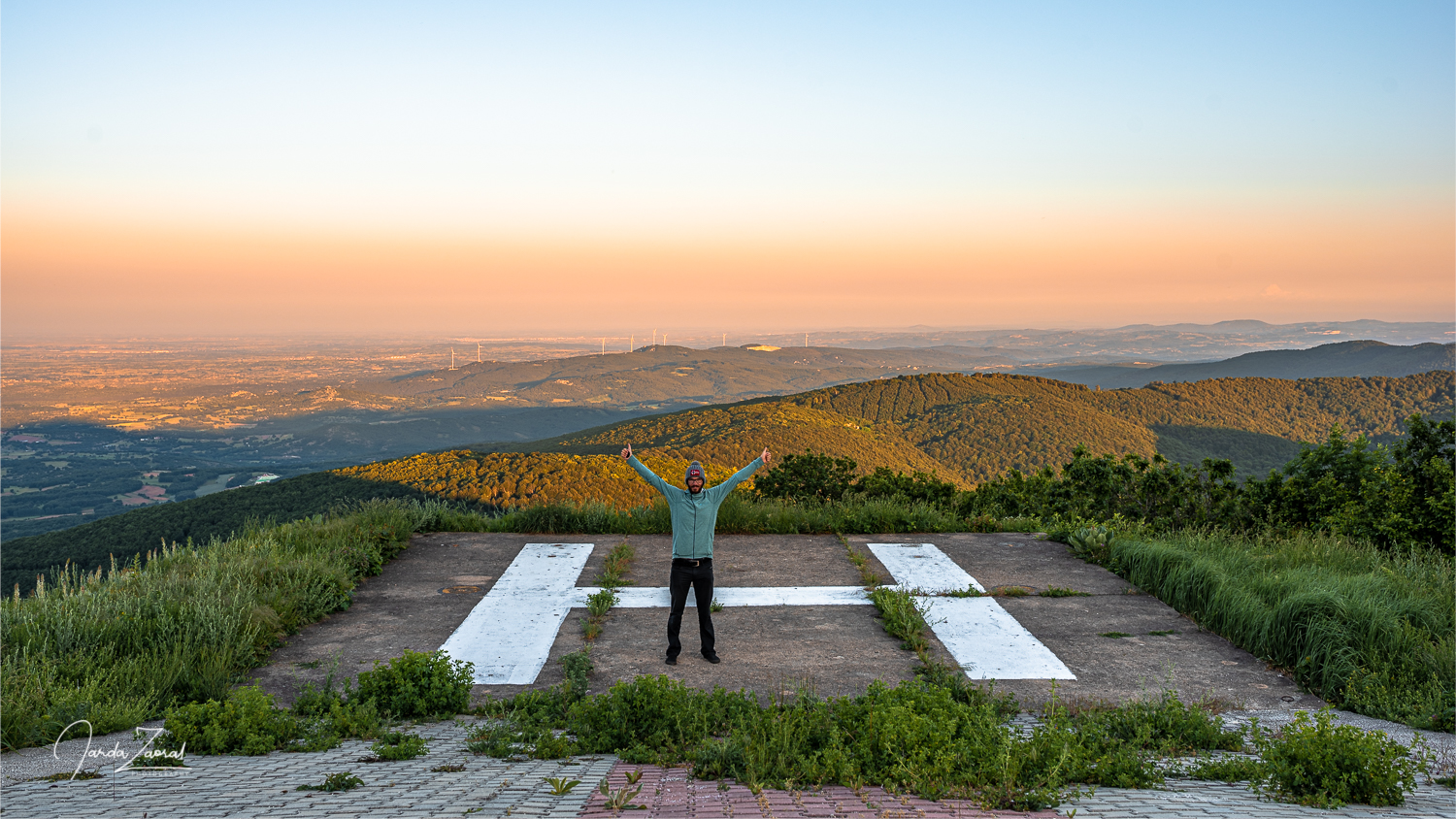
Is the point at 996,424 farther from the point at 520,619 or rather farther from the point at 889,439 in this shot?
the point at 520,619

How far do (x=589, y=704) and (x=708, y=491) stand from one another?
1.93m

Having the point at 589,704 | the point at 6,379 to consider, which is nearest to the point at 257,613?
the point at 589,704

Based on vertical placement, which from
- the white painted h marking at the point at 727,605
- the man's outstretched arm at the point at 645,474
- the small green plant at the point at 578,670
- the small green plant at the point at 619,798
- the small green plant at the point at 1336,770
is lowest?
the white painted h marking at the point at 727,605

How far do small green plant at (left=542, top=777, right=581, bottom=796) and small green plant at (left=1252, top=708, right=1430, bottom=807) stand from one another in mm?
3292

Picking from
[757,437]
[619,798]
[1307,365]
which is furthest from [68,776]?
[1307,365]

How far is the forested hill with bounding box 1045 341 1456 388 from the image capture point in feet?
455

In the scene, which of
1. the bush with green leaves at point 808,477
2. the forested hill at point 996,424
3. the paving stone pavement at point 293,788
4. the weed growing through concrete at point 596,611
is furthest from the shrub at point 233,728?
the forested hill at point 996,424

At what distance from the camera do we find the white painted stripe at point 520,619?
20.2 ft

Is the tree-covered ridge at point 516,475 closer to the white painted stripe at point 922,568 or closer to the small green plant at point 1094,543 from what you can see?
the white painted stripe at point 922,568

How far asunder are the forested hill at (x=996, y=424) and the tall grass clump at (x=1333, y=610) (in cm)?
3935

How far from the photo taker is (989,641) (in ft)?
21.9

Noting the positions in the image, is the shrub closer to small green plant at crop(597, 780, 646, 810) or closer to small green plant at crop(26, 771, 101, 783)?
small green plant at crop(26, 771, 101, 783)

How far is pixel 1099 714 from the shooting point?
5008mm

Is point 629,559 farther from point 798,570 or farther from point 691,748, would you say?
point 691,748
